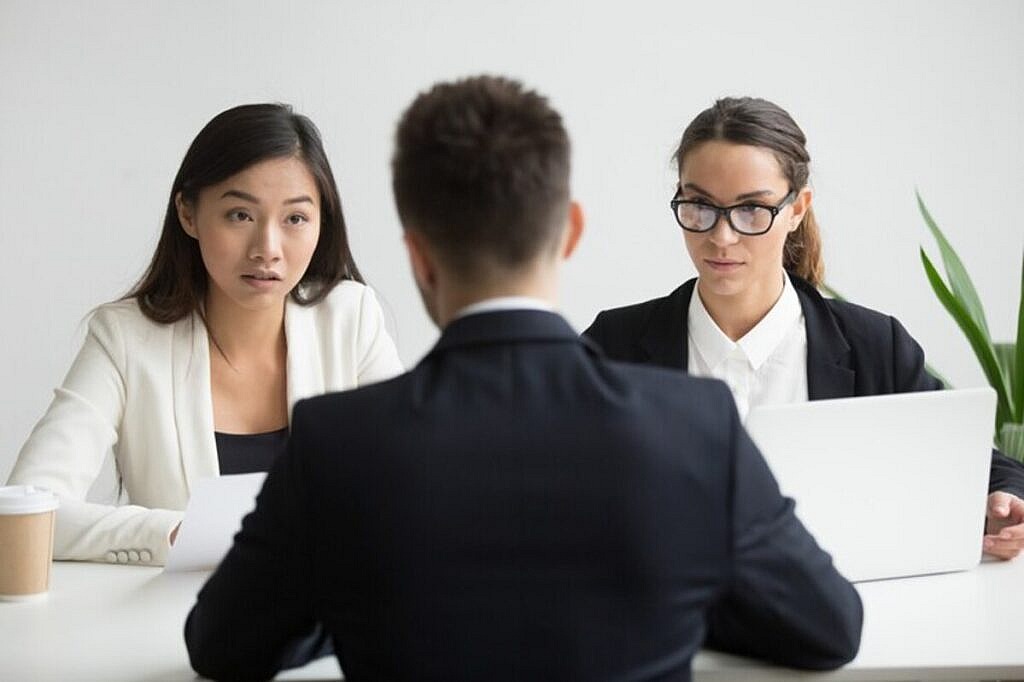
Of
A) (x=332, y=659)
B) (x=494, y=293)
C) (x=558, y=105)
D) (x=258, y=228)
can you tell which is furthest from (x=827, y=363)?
(x=558, y=105)

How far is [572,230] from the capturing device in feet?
4.64

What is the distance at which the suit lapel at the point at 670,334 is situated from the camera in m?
2.51

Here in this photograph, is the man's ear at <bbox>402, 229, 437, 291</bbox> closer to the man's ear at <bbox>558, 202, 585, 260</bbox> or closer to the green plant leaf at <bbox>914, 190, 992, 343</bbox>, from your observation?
the man's ear at <bbox>558, 202, 585, 260</bbox>

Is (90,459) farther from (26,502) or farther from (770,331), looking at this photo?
(770,331)

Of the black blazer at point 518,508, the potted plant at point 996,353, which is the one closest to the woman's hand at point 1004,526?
the black blazer at point 518,508

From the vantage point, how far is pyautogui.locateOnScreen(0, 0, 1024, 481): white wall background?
4098 millimetres

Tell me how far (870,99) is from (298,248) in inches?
87.0

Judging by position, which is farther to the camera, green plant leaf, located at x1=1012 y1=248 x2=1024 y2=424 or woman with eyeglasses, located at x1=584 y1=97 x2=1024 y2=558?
green plant leaf, located at x1=1012 y1=248 x2=1024 y2=424

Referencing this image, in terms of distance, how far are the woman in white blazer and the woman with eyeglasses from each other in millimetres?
565

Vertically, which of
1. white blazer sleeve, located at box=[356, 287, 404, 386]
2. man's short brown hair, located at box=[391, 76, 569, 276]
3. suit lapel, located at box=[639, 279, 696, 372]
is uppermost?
man's short brown hair, located at box=[391, 76, 569, 276]

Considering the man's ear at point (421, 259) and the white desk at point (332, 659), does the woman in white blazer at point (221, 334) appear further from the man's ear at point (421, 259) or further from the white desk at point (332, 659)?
the man's ear at point (421, 259)

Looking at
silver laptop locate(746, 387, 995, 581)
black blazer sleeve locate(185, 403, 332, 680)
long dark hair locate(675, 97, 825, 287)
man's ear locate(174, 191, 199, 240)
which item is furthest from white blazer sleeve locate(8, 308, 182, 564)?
long dark hair locate(675, 97, 825, 287)

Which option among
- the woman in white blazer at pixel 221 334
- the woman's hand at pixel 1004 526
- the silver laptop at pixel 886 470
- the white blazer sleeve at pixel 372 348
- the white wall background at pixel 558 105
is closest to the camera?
the silver laptop at pixel 886 470

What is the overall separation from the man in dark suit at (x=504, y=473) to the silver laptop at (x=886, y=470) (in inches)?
18.5
